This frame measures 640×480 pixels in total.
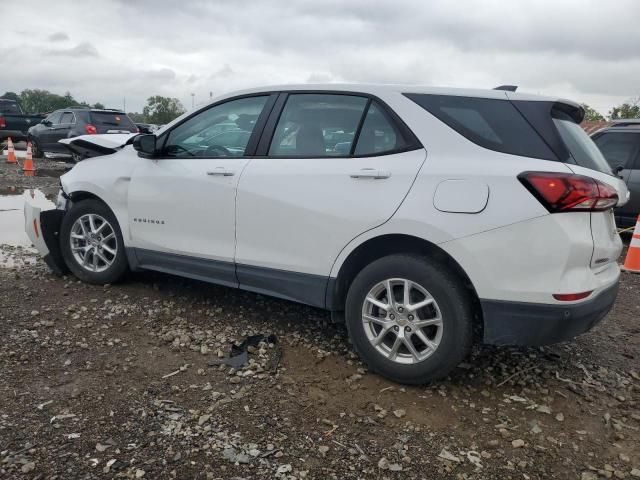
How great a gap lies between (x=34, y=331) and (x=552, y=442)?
11.2 ft

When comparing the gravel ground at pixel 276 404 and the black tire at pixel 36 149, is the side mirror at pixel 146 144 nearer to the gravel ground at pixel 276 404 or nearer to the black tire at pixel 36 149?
the gravel ground at pixel 276 404

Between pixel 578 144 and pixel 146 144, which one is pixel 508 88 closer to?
pixel 578 144

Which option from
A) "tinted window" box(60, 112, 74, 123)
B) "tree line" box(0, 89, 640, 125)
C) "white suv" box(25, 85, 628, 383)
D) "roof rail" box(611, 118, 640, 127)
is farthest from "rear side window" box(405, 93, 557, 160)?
"tree line" box(0, 89, 640, 125)

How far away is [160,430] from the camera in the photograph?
277cm

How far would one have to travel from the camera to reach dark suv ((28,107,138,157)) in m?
16.5

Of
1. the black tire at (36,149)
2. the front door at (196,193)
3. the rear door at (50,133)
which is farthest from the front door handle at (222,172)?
the black tire at (36,149)

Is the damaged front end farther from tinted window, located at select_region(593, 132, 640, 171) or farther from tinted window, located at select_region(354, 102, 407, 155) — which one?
tinted window, located at select_region(593, 132, 640, 171)

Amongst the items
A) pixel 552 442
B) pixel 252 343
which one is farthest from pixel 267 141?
pixel 552 442

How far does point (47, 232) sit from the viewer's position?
498 centimetres

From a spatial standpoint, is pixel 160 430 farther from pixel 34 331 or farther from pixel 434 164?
pixel 434 164

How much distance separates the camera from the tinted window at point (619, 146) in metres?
8.00

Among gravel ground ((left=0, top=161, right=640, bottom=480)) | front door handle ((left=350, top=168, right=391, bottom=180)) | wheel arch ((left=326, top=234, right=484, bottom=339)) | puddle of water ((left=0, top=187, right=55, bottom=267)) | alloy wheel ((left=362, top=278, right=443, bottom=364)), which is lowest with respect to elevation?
gravel ground ((left=0, top=161, right=640, bottom=480))

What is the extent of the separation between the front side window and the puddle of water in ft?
5.69

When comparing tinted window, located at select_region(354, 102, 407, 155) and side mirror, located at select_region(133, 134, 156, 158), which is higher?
tinted window, located at select_region(354, 102, 407, 155)
